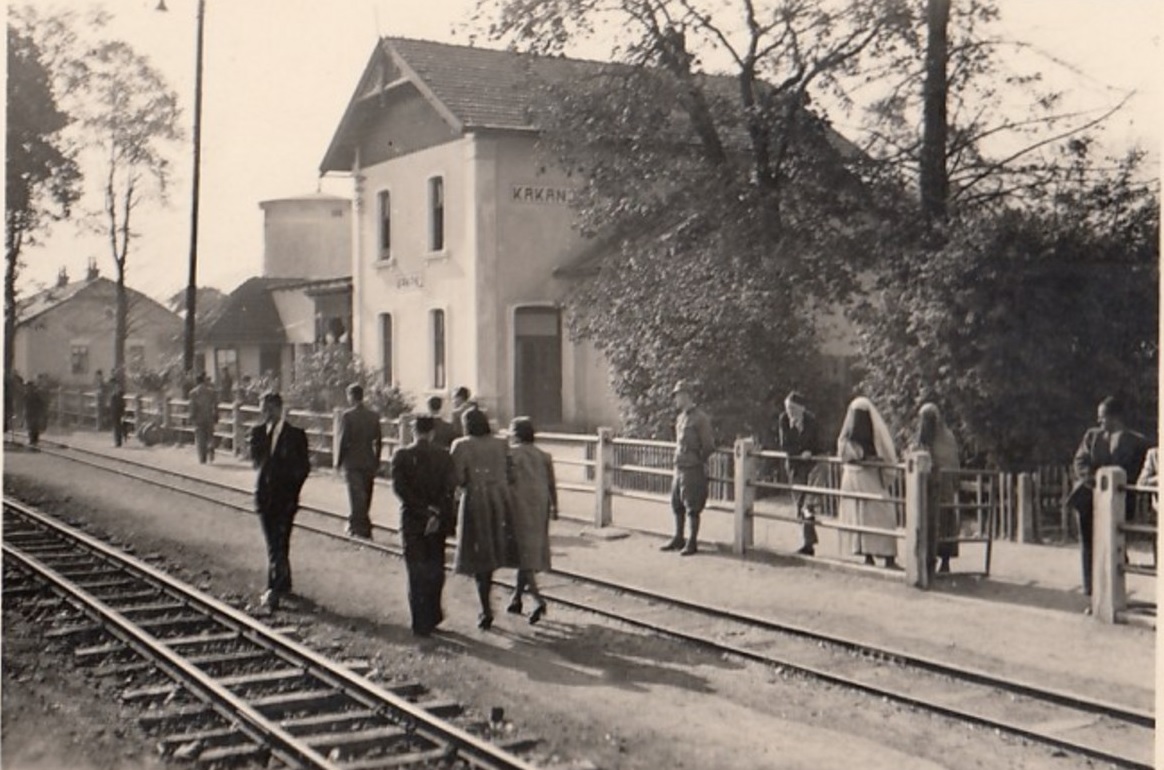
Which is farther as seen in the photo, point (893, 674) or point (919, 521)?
point (919, 521)

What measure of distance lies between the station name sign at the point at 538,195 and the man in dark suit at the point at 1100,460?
10.9 metres

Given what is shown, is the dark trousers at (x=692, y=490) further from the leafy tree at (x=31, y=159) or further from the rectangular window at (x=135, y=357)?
the rectangular window at (x=135, y=357)

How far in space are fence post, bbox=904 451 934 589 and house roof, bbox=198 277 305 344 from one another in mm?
24053

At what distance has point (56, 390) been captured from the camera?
22.0 m

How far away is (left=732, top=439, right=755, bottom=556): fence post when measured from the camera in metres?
11.9

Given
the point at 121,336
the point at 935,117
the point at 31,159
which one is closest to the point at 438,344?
the point at 121,336

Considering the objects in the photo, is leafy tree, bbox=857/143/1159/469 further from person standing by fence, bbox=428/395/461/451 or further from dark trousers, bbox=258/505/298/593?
dark trousers, bbox=258/505/298/593

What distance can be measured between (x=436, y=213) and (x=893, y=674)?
1589 centimetres

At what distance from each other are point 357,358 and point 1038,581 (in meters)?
12.6

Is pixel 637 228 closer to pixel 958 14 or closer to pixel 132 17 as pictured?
pixel 958 14

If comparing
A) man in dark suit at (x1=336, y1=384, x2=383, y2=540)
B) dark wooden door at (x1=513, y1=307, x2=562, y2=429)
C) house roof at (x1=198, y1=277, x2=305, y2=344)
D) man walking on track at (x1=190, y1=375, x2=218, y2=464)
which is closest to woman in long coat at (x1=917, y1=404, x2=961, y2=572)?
man in dark suit at (x1=336, y1=384, x2=383, y2=540)

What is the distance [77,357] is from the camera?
21.7 m

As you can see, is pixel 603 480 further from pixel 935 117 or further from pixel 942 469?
pixel 935 117

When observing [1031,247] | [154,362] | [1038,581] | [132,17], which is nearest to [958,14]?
[1031,247]
